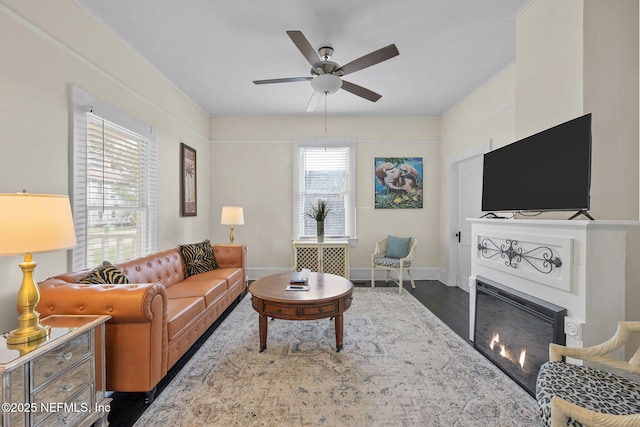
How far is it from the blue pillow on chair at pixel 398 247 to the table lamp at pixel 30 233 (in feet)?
13.6

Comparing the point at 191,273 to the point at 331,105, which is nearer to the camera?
the point at 191,273

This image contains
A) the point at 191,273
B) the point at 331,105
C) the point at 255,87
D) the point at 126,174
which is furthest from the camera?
the point at 331,105

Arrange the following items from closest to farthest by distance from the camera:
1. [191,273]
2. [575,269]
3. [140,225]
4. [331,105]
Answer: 1. [575,269]
2. [140,225]
3. [191,273]
4. [331,105]

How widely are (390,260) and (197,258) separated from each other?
2.86 meters

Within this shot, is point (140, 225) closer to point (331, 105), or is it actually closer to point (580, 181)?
point (331, 105)

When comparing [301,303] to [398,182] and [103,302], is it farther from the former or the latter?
[398,182]

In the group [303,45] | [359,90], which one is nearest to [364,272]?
[359,90]

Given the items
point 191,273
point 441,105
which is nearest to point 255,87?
point 191,273

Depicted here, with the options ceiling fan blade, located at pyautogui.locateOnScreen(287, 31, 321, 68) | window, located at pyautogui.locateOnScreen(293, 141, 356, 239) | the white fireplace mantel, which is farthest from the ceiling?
the white fireplace mantel

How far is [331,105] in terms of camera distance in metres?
4.49

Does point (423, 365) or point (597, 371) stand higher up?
point (597, 371)

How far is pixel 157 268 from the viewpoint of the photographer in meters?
2.99

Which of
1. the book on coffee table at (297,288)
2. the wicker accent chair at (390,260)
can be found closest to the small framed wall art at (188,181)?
the book on coffee table at (297,288)

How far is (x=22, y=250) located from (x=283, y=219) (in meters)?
3.83
